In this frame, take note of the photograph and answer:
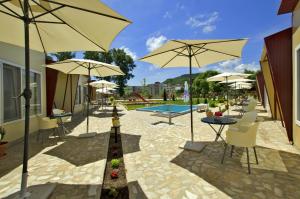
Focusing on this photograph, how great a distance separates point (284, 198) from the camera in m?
2.66

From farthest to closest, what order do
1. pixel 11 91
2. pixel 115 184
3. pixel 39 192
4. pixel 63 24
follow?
pixel 11 91, pixel 115 184, pixel 63 24, pixel 39 192

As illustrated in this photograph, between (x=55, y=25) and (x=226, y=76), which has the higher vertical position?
(x=55, y=25)

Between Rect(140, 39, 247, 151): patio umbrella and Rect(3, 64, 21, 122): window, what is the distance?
4489 mm

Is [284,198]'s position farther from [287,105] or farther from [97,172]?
[287,105]

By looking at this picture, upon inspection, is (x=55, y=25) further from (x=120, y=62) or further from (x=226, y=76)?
(x=120, y=62)

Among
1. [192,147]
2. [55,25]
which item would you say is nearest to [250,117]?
[192,147]

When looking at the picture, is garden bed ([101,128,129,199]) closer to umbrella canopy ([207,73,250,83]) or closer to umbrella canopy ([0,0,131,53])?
umbrella canopy ([0,0,131,53])

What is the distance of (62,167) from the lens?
3.88 metres

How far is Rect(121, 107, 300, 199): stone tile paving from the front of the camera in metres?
2.85

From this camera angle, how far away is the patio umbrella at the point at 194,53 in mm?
4250

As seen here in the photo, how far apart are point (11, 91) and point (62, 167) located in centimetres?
385

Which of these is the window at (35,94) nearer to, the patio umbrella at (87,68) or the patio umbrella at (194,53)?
the patio umbrella at (87,68)

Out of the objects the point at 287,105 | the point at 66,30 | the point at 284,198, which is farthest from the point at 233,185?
the point at 66,30

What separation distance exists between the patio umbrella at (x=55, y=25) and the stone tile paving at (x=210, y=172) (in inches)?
83.9
